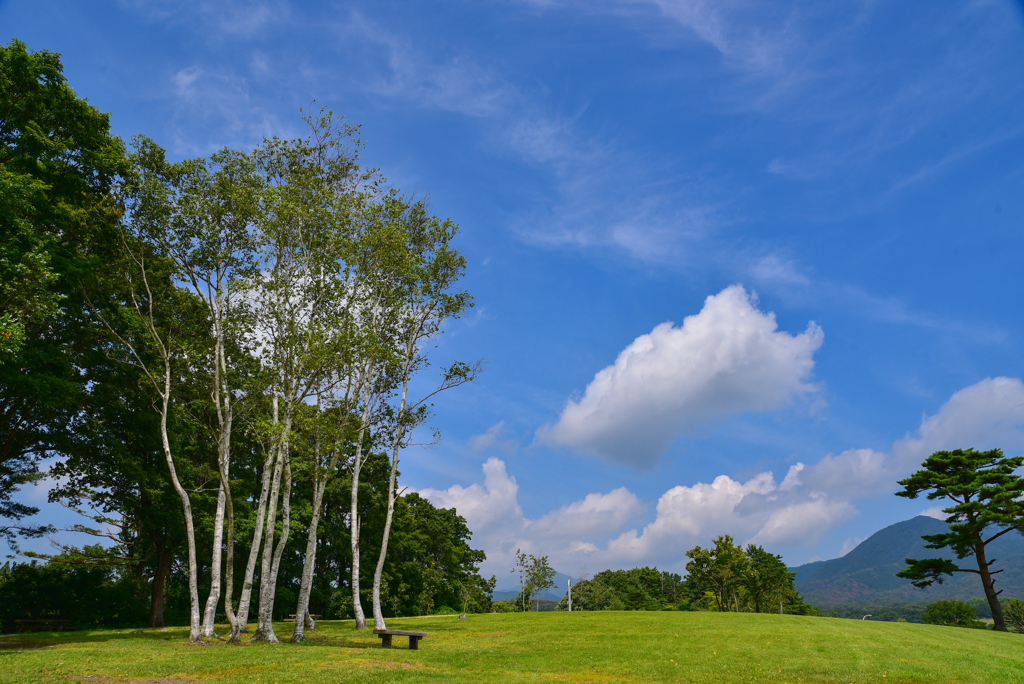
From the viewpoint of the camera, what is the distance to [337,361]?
2292cm

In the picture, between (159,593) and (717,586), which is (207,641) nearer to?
(159,593)

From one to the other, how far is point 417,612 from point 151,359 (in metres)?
30.3

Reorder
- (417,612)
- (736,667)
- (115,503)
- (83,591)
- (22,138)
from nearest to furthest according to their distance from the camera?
(736,667) → (22,138) → (115,503) → (83,591) → (417,612)

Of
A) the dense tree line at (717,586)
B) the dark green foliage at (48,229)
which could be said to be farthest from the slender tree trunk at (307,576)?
the dense tree line at (717,586)

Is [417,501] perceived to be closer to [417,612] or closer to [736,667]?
[417,612]

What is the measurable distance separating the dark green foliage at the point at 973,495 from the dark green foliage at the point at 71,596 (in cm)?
5109

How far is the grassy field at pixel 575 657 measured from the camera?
12891 mm

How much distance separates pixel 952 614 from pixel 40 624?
2711 inches

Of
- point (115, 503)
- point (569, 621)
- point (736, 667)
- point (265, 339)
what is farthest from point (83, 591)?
point (736, 667)

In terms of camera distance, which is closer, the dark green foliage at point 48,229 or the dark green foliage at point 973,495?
the dark green foliage at point 48,229

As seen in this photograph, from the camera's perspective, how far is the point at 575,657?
53.6ft

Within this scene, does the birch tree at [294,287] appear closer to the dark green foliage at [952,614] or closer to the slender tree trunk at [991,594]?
the slender tree trunk at [991,594]

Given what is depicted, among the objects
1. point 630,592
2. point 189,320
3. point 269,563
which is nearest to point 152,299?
point 189,320

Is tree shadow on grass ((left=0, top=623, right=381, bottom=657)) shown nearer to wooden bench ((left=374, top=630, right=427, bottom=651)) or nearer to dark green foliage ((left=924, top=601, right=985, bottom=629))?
wooden bench ((left=374, top=630, right=427, bottom=651))
